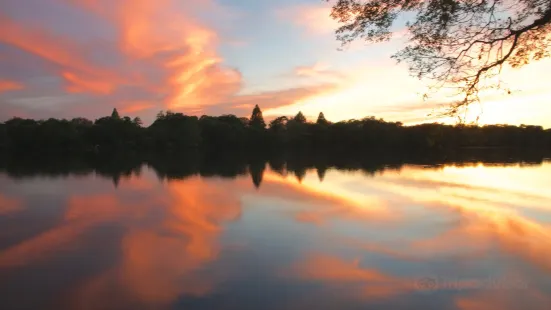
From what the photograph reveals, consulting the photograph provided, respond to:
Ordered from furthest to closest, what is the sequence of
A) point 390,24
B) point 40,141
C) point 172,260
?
1. point 40,141
2. point 172,260
3. point 390,24

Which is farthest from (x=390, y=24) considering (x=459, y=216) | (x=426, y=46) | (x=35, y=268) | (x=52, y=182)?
(x=52, y=182)

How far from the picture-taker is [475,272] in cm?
952

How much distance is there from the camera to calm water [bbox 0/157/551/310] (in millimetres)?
8070

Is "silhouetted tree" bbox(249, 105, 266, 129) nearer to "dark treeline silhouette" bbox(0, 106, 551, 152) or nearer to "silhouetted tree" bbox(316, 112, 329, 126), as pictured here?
"dark treeline silhouette" bbox(0, 106, 551, 152)

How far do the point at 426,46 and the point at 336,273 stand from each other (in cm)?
519

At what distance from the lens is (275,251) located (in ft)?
36.6

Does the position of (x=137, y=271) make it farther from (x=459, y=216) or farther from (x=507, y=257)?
(x=459, y=216)

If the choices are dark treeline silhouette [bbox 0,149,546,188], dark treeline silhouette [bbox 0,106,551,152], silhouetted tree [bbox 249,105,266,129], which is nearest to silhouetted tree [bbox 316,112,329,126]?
dark treeline silhouette [bbox 0,106,551,152]

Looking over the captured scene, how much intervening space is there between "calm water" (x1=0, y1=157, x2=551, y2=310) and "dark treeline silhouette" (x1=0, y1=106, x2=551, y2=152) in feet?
248

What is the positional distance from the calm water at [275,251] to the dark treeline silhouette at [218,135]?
248 ft

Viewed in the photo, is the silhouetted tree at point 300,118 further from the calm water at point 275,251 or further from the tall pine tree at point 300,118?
the calm water at point 275,251

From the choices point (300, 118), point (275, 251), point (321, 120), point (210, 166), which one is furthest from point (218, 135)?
point (275, 251)

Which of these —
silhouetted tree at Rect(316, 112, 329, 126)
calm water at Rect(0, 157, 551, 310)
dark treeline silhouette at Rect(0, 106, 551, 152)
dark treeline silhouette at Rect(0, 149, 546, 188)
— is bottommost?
dark treeline silhouette at Rect(0, 149, 546, 188)

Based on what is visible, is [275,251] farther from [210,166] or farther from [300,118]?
[300,118]
